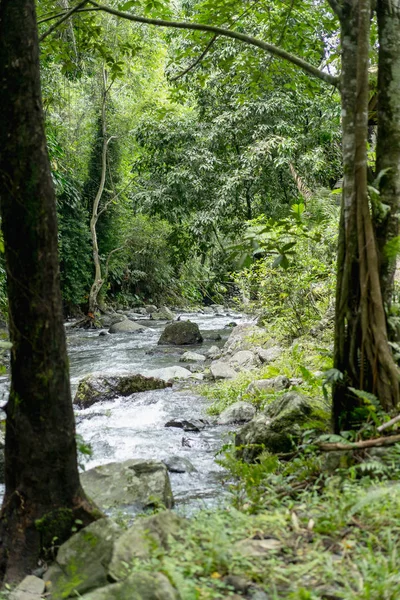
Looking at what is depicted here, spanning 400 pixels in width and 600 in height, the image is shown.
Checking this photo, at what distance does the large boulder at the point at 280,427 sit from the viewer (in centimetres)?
479

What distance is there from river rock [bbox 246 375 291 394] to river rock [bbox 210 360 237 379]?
5.68 ft

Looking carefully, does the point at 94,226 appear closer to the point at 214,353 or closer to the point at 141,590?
the point at 214,353

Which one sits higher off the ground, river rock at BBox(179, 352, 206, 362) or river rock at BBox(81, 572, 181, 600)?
river rock at BBox(81, 572, 181, 600)

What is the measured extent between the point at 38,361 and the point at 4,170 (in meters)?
1.11

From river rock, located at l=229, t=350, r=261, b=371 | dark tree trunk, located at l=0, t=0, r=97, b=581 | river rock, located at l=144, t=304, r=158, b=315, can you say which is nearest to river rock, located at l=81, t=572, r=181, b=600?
dark tree trunk, located at l=0, t=0, r=97, b=581

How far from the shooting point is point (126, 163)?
24.7m

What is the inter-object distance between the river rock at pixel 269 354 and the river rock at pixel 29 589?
6.50 m

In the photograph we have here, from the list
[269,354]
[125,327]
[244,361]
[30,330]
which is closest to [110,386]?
[244,361]

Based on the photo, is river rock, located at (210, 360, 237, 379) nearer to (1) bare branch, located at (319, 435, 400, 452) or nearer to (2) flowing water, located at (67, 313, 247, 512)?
(2) flowing water, located at (67, 313, 247, 512)

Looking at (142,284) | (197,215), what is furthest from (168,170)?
(142,284)

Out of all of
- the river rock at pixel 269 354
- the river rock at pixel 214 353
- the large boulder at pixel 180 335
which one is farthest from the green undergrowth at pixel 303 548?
the large boulder at pixel 180 335

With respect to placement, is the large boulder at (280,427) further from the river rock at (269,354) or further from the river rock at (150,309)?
the river rock at (150,309)

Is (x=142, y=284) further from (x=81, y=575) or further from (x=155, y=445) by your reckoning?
(x=81, y=575)

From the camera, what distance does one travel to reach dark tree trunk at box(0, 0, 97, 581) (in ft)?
9.98
